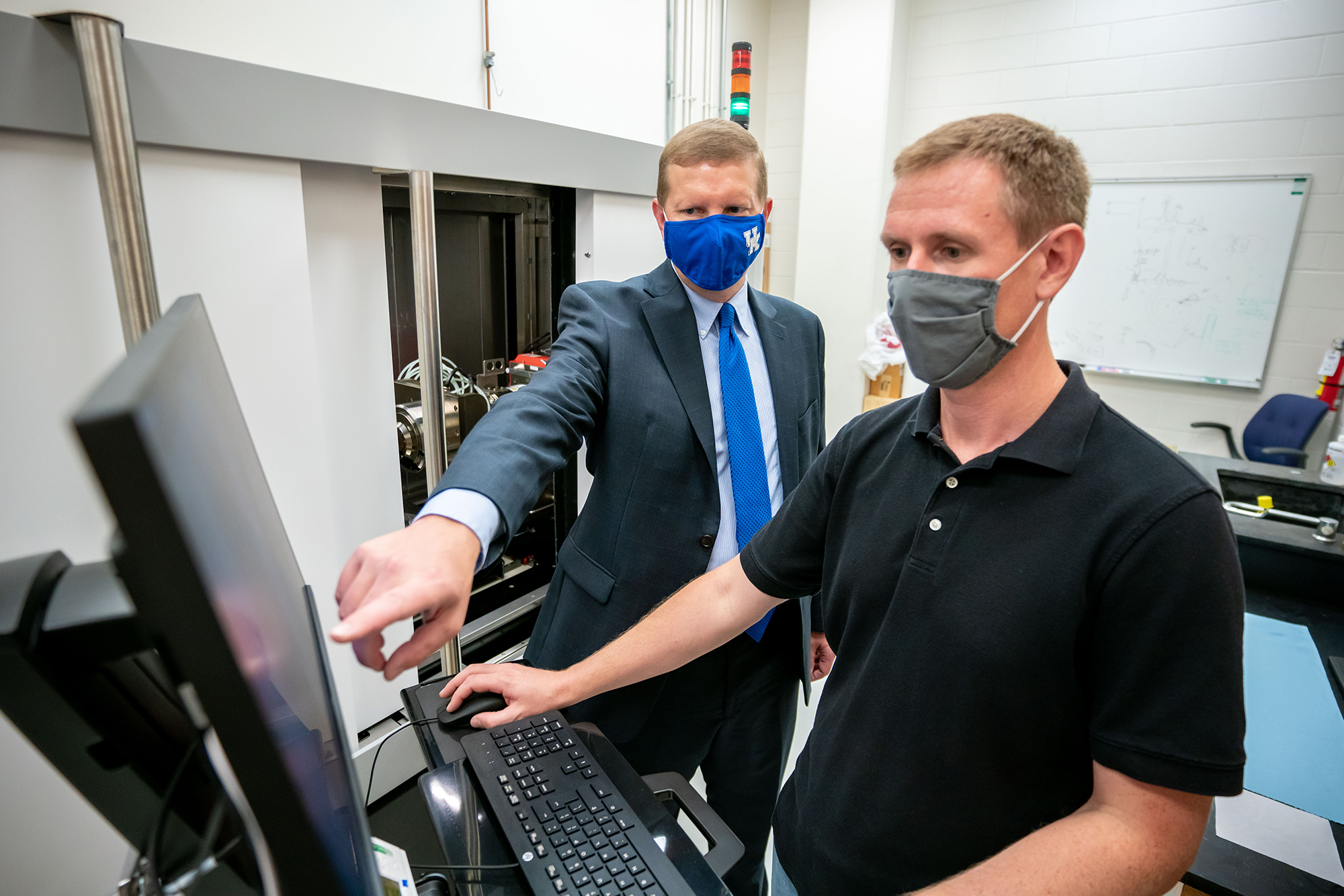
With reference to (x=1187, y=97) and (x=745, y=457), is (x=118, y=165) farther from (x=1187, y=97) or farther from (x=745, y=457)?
(x=1187, y=97)

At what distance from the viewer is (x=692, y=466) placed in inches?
53.5

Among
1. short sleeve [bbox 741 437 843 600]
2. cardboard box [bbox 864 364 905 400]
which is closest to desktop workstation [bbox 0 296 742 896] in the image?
short sleeve [bbox 741 437 843 600]

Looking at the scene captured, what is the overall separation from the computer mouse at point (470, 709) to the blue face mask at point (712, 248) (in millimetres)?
885

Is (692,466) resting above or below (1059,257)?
below

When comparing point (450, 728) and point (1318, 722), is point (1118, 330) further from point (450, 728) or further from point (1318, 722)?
point (450, 728)

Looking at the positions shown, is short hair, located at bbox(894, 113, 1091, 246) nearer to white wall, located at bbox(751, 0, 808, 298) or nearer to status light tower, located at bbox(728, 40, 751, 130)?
status light tower, located at bbox(728, 40, 751, 130)

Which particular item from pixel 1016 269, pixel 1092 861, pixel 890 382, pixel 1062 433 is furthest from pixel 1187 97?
pixel 1092 861

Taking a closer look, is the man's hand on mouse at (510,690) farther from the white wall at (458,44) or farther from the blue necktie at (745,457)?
the white wall at (458,44)

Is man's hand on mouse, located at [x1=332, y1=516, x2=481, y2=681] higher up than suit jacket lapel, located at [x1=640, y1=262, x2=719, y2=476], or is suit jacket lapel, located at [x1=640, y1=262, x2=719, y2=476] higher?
suit jacket lapel, located at [x1=640, y1=262, x2=719, y2=476]

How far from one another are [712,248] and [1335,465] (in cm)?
248

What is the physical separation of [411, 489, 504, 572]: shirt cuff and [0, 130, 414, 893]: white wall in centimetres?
44

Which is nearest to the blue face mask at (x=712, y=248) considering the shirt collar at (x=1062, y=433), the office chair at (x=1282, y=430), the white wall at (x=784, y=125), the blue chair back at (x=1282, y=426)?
the shirt collar at (x=1062, y=433)

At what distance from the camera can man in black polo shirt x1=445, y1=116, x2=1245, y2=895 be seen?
69cm

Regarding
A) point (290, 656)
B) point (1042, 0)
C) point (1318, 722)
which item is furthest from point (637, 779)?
point (1042, 0)
